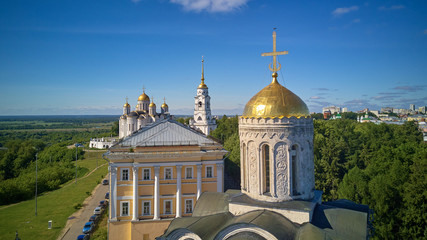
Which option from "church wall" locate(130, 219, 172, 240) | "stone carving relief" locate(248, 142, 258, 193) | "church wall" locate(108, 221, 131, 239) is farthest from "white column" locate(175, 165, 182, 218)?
"stone carving relief" locate(248, 142, 258, 193)

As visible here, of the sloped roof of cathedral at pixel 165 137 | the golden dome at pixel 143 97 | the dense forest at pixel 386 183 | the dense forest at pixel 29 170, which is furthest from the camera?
the golden dome at pixel 143 97

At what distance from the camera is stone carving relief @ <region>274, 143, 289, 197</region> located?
970cm

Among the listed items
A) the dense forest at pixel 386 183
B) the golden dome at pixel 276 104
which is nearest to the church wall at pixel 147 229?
the golden dome at pixel 276 104

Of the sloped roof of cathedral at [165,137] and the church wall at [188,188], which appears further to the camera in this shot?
the sloped roof of cathedral at [165,137]

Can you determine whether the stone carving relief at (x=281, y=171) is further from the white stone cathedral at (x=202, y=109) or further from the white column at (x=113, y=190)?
the white stone cathedral at (x=202, y=109)

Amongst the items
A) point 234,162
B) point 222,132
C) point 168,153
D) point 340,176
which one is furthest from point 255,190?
point 222,132

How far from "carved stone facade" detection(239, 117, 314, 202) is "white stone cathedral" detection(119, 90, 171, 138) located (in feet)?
125

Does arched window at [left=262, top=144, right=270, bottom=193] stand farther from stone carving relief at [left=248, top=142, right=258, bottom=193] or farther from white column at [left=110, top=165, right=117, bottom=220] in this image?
white column at [left=110, top=165, right=117, bottom=220]

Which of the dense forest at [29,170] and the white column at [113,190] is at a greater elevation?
the white column at [113,190]

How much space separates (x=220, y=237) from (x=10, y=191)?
3281 centimetres

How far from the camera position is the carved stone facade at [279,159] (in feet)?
31.9

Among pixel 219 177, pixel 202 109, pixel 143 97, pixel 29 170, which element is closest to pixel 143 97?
pixel 143 97

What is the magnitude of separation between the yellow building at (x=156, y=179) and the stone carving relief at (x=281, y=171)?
9.02 meters

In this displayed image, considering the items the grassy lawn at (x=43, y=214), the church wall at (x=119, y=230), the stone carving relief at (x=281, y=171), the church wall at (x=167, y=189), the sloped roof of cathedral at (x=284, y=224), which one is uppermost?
the stone carving relief at (x=281, y=171)
